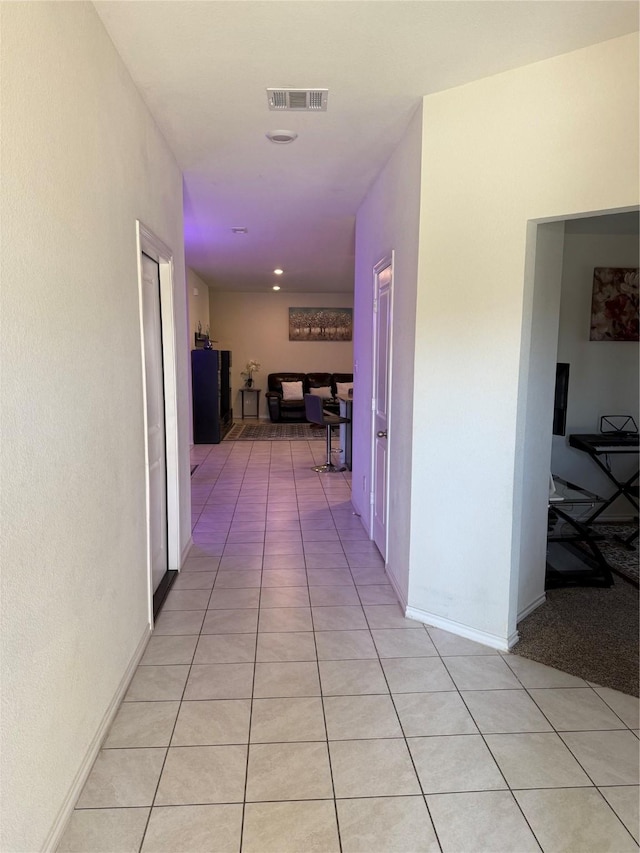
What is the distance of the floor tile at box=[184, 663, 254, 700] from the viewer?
7.65ft

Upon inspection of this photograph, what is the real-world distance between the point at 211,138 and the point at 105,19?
1.14m

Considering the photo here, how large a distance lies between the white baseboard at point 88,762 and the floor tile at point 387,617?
1.23 meters

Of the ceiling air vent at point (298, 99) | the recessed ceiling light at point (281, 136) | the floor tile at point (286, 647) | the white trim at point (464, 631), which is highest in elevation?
the recessed ceiling light at point (281, 136)

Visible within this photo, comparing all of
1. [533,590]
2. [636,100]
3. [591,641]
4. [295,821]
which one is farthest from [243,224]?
[295,821]

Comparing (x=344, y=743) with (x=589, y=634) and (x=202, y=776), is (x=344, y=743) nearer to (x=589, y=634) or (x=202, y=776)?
(x=202, y=776)

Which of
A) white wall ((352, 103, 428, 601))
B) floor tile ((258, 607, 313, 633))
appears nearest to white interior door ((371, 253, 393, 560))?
white wall ((352, 103, 428, 601))

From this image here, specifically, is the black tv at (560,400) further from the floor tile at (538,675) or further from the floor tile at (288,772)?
the floor tile at (288,772)

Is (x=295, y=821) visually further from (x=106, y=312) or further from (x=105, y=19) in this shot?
(x=105, y=19)

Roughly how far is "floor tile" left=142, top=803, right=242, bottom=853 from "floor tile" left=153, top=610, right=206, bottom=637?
1.14m

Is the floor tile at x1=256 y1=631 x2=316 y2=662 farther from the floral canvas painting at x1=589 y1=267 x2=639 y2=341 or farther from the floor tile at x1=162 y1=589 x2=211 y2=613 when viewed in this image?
the floral canvas painting at x1=589 y1=267 x2=639 y2=341

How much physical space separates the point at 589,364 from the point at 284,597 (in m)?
3.29

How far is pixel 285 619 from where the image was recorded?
300 cm

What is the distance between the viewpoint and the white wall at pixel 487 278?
7.25 ft

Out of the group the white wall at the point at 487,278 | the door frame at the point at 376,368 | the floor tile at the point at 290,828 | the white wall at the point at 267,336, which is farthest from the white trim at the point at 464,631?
the white wall at the point at 267,336
